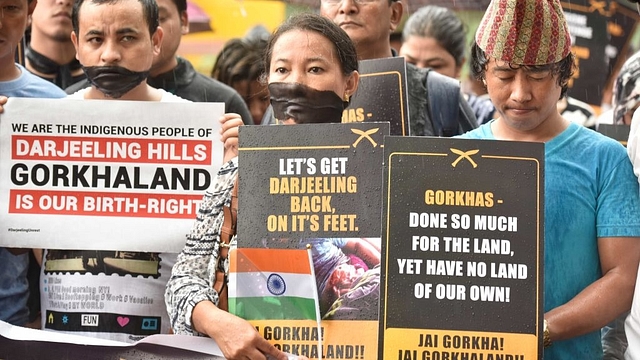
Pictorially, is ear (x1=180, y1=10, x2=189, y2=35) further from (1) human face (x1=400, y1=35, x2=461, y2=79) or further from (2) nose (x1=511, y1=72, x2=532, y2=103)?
(2) nose (x1=511, y1=72, x2=532, y2=103)

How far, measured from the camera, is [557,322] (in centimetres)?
365

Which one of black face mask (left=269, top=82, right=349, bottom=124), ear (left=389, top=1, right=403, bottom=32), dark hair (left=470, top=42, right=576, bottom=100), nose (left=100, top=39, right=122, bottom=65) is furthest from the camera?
ear (left=389, top=1, right=403, bottom=32)

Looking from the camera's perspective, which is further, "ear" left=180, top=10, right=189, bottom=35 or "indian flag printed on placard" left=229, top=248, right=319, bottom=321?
"ear" left=180, top=10, right=189, bottom=35

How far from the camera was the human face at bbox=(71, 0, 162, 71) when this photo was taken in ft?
15.5

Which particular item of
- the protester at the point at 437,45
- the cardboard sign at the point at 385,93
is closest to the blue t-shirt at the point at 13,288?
the cardboard sign at the point at 385,93

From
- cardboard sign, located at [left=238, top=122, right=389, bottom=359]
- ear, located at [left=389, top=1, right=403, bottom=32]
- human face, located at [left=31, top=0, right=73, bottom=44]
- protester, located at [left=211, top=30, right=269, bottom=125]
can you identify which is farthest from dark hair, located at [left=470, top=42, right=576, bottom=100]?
protester, located at [left=211, top=30, right=269, bottom=125]

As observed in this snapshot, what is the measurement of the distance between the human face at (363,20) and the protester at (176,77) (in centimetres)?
76

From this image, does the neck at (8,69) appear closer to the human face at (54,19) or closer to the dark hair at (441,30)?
the human face at (54,19)

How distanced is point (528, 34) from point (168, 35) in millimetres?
2516

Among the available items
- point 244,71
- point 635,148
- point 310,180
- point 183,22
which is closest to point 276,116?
point 310,180

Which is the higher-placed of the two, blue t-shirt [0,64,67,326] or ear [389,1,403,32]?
ear [389,1,403,32]

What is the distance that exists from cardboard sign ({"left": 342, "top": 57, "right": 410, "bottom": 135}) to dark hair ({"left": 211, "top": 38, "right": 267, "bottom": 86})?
2.01 m

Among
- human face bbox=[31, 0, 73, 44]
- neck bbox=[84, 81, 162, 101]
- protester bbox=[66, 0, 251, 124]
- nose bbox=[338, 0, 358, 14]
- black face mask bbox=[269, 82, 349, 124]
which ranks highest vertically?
human face bbox=[31, 0, 73, 44]

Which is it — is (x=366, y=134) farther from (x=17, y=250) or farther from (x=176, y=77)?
(x=176, y=77)
